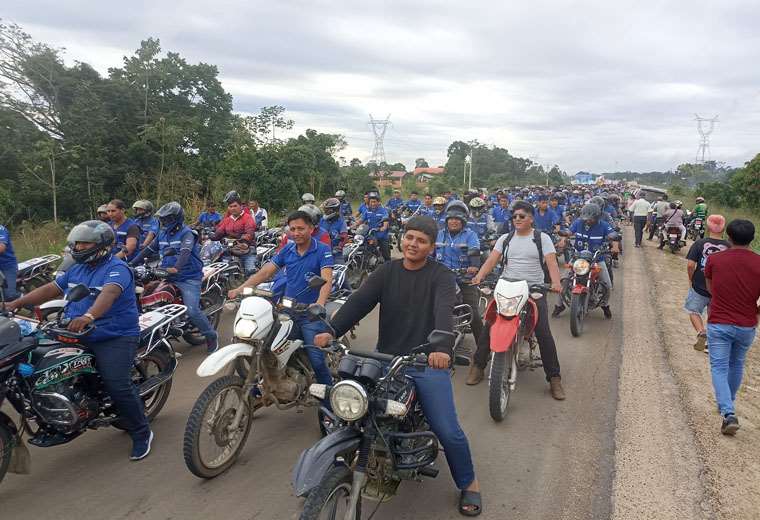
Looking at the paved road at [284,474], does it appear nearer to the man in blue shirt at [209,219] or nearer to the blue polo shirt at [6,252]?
the blue polo shirt at [6,252]

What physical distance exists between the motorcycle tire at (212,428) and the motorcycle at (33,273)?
538 cm

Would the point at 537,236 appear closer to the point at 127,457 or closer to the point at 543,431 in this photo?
the point at 543,431

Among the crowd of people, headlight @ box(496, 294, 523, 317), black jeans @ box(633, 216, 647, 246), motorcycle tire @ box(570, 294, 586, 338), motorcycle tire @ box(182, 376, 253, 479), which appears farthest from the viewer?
black jeans @ box(633, 216, 647, 246)

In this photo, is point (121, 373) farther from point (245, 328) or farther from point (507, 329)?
point (507, 329)

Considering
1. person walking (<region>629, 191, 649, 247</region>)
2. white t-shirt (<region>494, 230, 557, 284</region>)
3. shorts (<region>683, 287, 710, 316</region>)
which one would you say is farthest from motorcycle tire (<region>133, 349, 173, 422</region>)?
person walking (<region>629, 191, 649, 247</region>)

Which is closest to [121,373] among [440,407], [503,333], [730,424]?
[440,407]

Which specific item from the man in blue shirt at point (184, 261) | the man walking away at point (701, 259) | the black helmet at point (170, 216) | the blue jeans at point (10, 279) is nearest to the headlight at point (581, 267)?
the man walking away at point (701, 259)

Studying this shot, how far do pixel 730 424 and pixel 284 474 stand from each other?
362 centimetres

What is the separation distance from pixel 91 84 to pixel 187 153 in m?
5.13

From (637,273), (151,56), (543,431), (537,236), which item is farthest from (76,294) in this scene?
(151,56)

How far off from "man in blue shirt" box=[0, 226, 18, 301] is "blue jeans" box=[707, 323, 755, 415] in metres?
7.63

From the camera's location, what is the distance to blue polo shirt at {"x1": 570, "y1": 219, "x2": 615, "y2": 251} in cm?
797

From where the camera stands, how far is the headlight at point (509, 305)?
4496 mm

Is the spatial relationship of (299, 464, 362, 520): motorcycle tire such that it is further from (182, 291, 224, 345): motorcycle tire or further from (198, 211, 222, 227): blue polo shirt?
(198, 211, 222, 227): blue polo shirt
